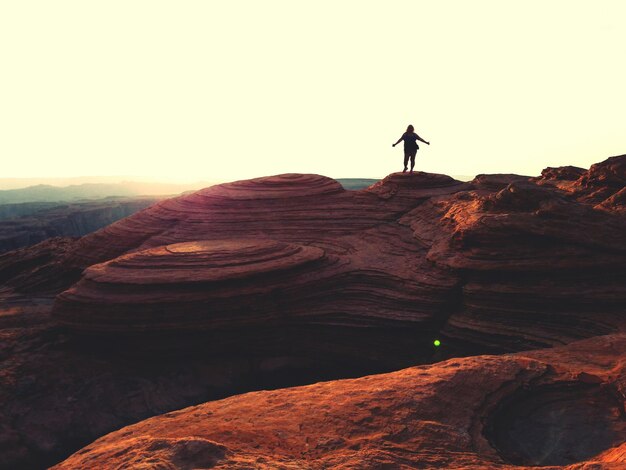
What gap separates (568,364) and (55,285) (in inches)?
936

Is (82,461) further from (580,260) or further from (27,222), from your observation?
(27,222)

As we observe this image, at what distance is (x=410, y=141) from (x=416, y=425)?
20.3 metres

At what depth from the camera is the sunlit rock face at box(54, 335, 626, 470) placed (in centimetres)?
605

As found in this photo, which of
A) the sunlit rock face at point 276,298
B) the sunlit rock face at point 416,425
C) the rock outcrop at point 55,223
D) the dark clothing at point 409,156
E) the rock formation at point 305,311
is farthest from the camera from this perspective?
the rock outcrop at point 55,223

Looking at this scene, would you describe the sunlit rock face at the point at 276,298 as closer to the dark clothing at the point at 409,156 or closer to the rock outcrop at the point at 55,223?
the dark clothing at the point at 409,156

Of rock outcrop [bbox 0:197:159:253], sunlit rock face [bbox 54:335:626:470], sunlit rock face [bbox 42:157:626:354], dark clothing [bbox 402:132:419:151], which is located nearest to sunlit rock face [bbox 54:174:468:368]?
sunlit rock face [bbox 42:157:626:354]

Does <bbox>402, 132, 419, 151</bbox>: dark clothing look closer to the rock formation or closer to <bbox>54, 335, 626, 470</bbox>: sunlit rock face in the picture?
the rock formation

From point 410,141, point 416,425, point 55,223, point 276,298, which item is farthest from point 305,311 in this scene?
point 55,223

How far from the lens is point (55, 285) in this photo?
2328 centimetres

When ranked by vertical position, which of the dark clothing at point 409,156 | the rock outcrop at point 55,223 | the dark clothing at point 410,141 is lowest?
the rock outcrop at point 55,223

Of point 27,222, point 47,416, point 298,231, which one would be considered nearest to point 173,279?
point 47,416

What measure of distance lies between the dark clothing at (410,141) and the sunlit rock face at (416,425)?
57.6 feet

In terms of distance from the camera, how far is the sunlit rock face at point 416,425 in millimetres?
6051

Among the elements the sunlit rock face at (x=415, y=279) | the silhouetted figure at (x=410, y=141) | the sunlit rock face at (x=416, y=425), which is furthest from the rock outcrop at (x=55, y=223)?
the sunlit rock face at (x=416, y=425)
